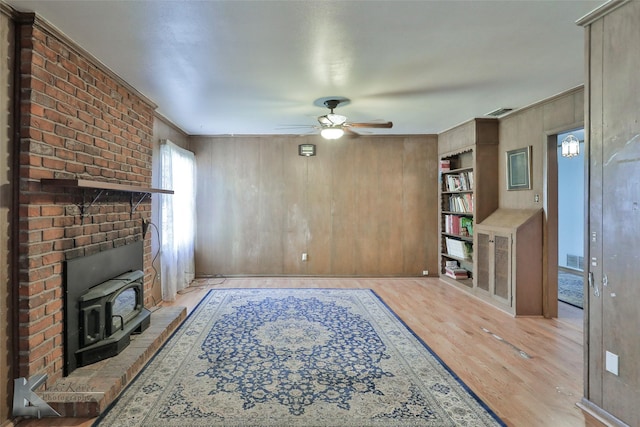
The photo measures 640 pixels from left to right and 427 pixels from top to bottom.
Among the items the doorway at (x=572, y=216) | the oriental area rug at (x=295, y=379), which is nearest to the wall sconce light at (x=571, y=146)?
the doorway at (x=572, y=216)

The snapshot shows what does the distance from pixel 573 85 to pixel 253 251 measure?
16.0 ft

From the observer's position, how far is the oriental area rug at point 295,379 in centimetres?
197

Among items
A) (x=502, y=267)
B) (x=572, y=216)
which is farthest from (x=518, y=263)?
(x=572, y=216)

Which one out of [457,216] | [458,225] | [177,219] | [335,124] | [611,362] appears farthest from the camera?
[457,216]

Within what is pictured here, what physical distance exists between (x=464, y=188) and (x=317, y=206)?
94.9 inches

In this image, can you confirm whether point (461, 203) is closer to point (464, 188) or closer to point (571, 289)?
point (464, 188)

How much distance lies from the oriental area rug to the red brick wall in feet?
2.38

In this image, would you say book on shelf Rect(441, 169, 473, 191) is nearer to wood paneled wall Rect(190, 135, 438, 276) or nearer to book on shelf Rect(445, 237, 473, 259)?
wood paneled wall Rect(190, 135, 438, 276)

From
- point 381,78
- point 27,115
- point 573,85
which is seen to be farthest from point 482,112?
point 27,115

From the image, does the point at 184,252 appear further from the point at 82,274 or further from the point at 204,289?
the point at 82,274

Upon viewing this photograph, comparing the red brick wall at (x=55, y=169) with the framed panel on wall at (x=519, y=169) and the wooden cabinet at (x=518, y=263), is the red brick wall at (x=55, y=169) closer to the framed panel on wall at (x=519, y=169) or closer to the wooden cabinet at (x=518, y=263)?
the wooden cabinet at (x=518, y=263)

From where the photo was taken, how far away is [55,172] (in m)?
2.20

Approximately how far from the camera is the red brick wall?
6.53 feet

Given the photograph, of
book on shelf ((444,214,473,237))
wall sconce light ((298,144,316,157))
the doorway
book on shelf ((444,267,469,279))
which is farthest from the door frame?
wall sconce light ((298,144,316,157))
